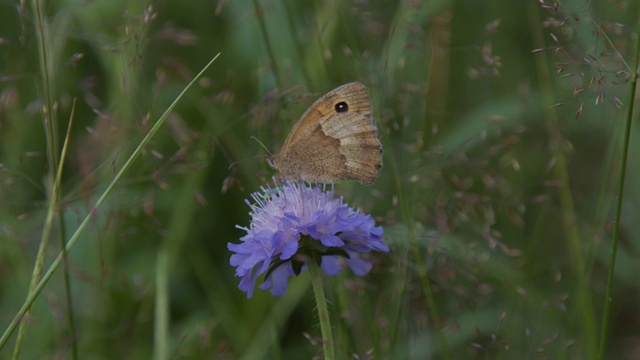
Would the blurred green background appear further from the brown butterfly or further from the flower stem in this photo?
the flower stem

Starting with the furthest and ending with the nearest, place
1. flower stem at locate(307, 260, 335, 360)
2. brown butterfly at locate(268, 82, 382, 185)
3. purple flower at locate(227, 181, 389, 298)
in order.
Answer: brown butterfly at locate(268, 82, 382, 185), purple flower at locate(227, 181, 389, 298), flower stem at locate(307, 260, 335, 360)

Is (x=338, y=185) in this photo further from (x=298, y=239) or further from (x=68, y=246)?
(x=68, y=246)

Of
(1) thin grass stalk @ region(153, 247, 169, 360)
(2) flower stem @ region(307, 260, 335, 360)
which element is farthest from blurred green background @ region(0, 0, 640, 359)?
(2) flower stem @ region(307, 260, 335, 360)

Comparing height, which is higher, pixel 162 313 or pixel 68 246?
pixel 68 246

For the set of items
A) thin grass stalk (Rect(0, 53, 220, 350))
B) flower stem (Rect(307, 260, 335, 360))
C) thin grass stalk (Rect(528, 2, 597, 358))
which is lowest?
thin grass stalk (Rect(528, 2, 597, 358))

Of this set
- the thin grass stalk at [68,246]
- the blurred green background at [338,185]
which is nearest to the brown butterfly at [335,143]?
the blurred green background at [338,185]

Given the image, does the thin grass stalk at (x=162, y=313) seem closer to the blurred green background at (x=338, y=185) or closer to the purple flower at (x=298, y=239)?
the blurred green background at (x=338, y=185)

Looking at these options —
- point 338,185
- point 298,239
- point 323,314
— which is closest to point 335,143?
point 298,239
